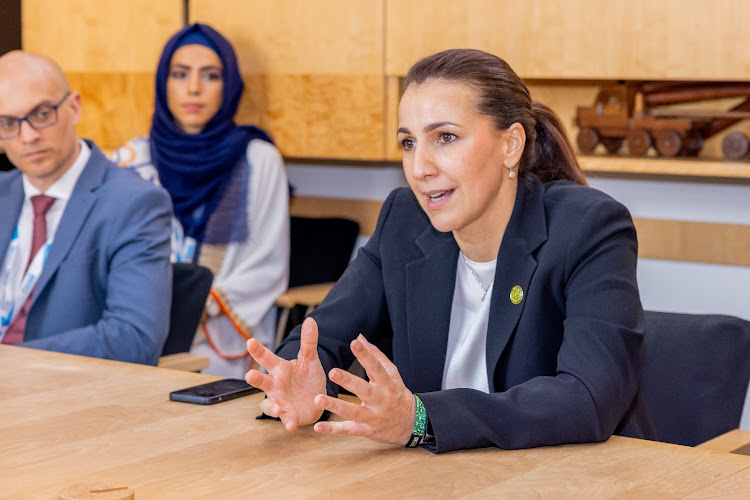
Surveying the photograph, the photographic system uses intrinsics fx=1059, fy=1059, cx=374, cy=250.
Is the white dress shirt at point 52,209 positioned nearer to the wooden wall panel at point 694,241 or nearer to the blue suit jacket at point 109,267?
the blue suit jacket at point 109,267

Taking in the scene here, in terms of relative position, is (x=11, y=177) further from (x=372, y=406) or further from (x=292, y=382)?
(x=372, y=406)

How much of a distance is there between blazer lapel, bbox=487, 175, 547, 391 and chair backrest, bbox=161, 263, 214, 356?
109 cm

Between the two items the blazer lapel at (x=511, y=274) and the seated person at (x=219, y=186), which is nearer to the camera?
the blazer lapel at (x=511, y=274)

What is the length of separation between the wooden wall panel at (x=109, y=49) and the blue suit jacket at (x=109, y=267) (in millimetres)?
1775

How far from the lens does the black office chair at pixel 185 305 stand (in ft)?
9.21

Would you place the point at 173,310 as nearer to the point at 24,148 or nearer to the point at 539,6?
the point at 24,148

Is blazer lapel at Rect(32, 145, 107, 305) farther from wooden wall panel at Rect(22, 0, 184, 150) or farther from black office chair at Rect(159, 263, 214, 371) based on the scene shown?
wooden wall panel at Rect(22, 0, 184, 150)

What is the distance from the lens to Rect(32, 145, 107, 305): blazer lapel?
2.72m

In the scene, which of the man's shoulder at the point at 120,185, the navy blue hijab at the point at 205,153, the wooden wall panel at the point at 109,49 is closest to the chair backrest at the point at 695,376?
the man's shoulder at the point at 120,185

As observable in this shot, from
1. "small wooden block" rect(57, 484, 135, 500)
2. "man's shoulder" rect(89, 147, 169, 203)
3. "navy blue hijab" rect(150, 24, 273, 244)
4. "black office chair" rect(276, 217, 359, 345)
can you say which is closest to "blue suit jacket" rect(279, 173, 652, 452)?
"small wooden block" rect(57, 484, 135, 500)

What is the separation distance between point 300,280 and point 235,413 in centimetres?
250

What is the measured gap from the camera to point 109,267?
276 cm

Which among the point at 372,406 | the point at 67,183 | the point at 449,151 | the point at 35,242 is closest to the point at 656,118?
the point at 449,151

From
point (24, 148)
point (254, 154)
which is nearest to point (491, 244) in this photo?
point (24, 148)
